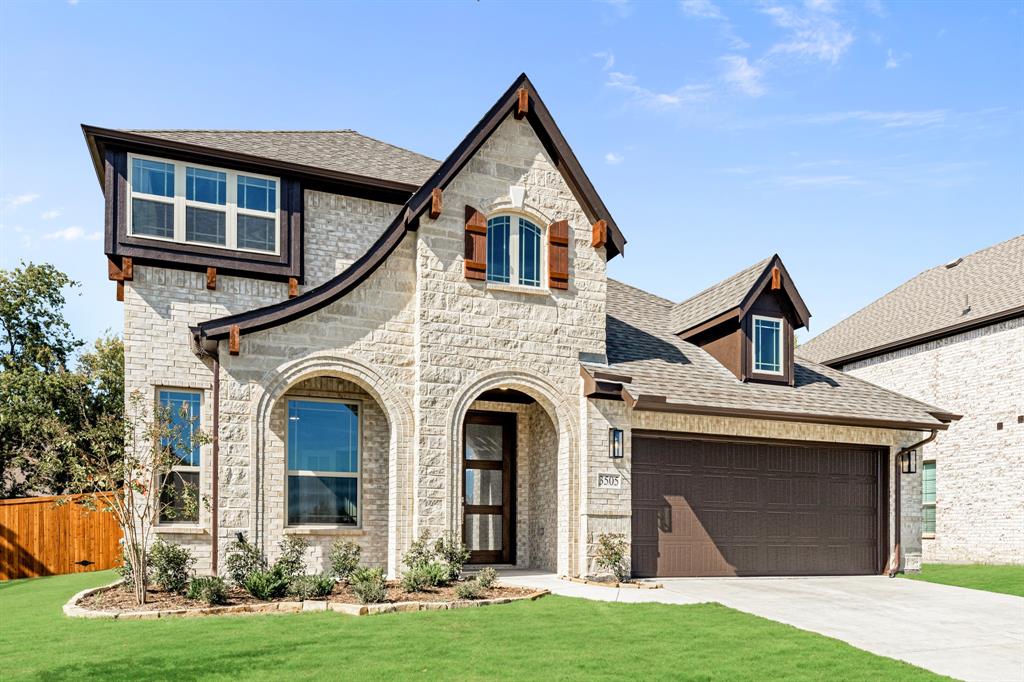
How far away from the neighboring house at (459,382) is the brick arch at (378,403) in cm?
4

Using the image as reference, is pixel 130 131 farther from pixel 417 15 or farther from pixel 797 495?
pixel 797 495

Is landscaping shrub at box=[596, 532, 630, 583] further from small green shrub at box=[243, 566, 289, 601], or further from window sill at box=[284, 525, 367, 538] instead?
small green shrub at box=[243, 566, 289, 601]

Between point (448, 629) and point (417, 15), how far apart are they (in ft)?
22.6

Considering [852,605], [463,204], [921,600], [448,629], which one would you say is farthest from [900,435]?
[448,629]

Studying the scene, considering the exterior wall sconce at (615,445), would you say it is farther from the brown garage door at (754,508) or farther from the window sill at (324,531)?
the window sill at (324,531)

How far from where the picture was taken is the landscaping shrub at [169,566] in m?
12.8

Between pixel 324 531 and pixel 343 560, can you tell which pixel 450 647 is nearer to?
pixel 343 560

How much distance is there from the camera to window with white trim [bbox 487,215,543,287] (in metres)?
15.8

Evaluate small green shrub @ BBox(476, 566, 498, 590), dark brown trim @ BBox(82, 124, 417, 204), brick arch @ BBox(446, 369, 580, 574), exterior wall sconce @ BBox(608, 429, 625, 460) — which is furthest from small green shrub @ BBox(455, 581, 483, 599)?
dark brown trim @ BBox(82, 124, 417, 204)

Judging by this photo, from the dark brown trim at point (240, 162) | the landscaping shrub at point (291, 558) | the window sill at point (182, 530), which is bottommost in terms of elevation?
the landscaping shrub at point (291, 558)

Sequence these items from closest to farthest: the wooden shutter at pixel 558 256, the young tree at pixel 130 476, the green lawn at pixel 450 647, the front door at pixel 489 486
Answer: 1. the green lawn at pixel 450 647
2. the young tree at pixel 130 476
3. the wooden shutter at pixel 558 256
4. the front door at pixel 489 486

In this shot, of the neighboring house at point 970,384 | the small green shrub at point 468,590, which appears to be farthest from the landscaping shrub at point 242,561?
the neighboring house at point 970,384

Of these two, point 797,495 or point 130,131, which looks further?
point 797,495

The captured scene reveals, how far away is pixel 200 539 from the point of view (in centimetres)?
1425
